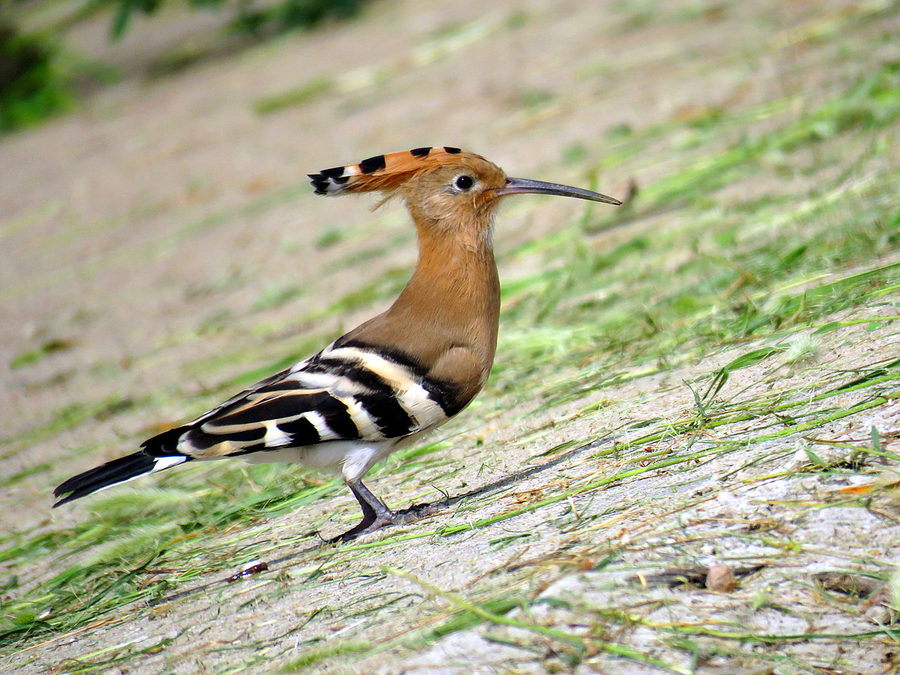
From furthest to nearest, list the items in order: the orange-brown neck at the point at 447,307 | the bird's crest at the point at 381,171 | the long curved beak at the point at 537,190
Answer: the long curved beak at the point at 537,190 → the bird's crest at the point at 381,171 → the orange-brown neck at the point at 447,307

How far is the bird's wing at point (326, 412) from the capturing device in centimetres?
249

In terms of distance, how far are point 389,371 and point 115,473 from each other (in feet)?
2.15

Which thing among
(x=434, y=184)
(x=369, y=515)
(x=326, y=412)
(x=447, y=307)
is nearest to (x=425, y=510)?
(x=369, y=515)

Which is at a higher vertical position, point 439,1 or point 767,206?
point 439,1

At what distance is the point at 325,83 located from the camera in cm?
828

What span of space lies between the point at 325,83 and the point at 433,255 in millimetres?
5801

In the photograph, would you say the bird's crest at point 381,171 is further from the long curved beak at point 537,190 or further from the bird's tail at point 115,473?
the bird's tail at point 115,473

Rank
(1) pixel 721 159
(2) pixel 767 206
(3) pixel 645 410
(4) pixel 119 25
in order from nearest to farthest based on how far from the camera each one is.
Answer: (3) pixel 645 410 → (2) pixel 767 206 → (1) pixel 721 159 → (4) pixel 119 25

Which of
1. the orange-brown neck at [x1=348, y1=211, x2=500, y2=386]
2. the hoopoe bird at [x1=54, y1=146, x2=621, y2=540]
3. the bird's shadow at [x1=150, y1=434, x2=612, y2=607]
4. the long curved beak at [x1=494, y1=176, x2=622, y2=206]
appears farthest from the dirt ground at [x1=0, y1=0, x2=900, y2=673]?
the long curved beak at [x1=494, y1=176, x2=622, y2=206]

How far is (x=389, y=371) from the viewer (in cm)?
257

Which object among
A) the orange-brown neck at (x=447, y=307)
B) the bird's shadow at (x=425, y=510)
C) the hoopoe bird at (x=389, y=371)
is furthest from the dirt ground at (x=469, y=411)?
the orange-brown neck at (x=447, y=307)

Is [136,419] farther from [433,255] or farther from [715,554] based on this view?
[715,554]

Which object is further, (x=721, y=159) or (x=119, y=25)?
(x=119, y=25)

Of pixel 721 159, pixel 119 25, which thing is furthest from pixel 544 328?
pixel 119 25
